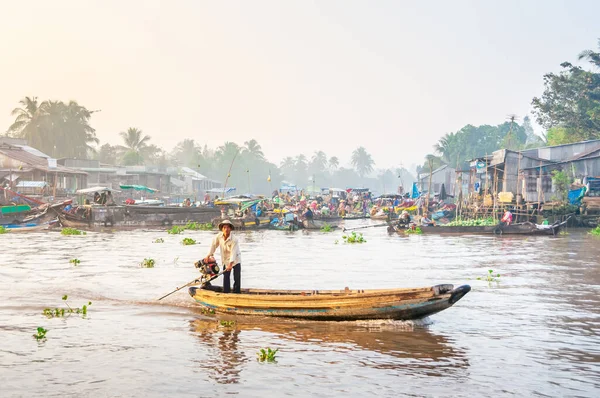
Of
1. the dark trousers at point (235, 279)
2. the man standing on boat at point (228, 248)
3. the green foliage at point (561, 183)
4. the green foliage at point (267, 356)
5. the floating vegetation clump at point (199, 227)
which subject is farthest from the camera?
the floating vegetation clump at point (199, 227)

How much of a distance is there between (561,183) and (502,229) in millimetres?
9819

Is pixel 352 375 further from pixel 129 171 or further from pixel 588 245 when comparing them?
pixel 129 171

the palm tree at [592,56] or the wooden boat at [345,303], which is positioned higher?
the palm tree at [592,56]

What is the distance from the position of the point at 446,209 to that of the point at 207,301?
4035 cm

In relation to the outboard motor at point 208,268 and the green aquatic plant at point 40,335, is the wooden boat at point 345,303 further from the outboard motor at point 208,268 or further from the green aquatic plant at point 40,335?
the green aquatic plant at point 40,335

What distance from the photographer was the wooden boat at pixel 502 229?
32.4 m

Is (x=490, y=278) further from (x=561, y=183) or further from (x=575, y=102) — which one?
(x=575, y=102)

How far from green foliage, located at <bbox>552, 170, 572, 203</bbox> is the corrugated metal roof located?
34.3 metres

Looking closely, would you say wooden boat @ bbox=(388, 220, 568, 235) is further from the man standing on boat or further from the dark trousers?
the man standing on boat

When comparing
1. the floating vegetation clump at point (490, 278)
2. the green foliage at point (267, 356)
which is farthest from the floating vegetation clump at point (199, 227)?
the green foliage at point (267, 356)

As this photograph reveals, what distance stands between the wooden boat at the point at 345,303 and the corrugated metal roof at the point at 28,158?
39465mm

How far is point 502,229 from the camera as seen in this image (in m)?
33.4

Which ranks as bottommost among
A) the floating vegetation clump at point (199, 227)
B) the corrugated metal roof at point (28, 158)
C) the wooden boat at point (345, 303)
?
the wooden boat at point (345, 303)

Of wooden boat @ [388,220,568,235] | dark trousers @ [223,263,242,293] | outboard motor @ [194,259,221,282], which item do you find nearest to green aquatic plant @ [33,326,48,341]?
outboard motor @ [194,259,221,282]
